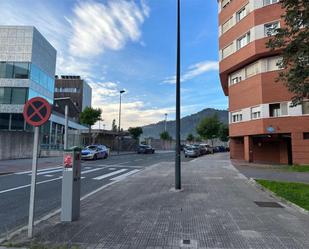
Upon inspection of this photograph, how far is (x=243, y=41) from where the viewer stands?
27594mm

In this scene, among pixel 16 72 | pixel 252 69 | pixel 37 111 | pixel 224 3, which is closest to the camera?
pixel 37 111

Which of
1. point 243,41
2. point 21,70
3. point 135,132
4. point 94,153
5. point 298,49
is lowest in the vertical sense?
point 94,153

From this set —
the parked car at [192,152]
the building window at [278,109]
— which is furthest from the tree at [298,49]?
the parked car at [192,152]

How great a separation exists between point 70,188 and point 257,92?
22.8 meters

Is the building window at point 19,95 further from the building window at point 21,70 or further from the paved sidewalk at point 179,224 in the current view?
the paved sidewalk at point 179,224

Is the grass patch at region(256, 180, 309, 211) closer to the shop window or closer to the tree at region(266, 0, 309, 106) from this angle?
the tree at region(266, 0, 309, 106)

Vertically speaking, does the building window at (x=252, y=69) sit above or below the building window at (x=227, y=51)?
below

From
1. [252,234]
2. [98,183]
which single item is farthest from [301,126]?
[252,234]

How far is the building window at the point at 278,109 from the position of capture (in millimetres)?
24220

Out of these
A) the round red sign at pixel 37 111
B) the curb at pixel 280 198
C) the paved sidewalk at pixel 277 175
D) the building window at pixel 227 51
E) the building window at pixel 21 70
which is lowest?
the curb at pixel 280 198

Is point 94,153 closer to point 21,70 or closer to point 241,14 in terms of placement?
point 241,14

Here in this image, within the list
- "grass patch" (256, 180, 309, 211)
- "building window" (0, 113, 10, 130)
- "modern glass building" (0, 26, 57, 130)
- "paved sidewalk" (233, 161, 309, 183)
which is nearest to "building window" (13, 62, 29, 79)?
"modern glass building" (0, 26, 57, 130)

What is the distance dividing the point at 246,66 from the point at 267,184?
18.4 metres

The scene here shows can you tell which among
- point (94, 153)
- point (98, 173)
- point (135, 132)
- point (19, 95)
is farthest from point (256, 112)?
point (135, 132)
